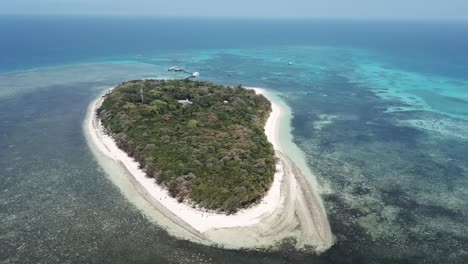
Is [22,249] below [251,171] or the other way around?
below

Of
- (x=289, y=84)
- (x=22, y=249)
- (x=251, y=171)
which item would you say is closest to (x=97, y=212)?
(x=22, y=249)

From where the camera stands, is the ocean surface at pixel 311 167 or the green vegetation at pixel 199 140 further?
the green vegetation at pixel 199 140

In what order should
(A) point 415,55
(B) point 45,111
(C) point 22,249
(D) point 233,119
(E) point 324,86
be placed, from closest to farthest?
(C) point 22,249
(D) point 233,119
(B) point 45,111
(E) point 324,86
(A) point 415,55

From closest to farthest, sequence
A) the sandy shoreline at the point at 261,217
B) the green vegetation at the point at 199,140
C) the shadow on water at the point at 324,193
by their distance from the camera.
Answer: the shadow on water at the point at 324,193, the sandy shoreline at the point at 261,217, the green vegetation at the point at 199,140

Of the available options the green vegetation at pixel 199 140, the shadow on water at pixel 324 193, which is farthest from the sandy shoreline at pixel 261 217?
the shadow on water at pixel 324 193

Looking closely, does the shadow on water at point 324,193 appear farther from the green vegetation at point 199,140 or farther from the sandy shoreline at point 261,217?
the green vegetation at point 199,140

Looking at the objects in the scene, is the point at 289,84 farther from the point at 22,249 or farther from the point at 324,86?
the point at 22,249

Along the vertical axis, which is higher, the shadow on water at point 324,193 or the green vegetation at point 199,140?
the green vegetation at point 199,140
